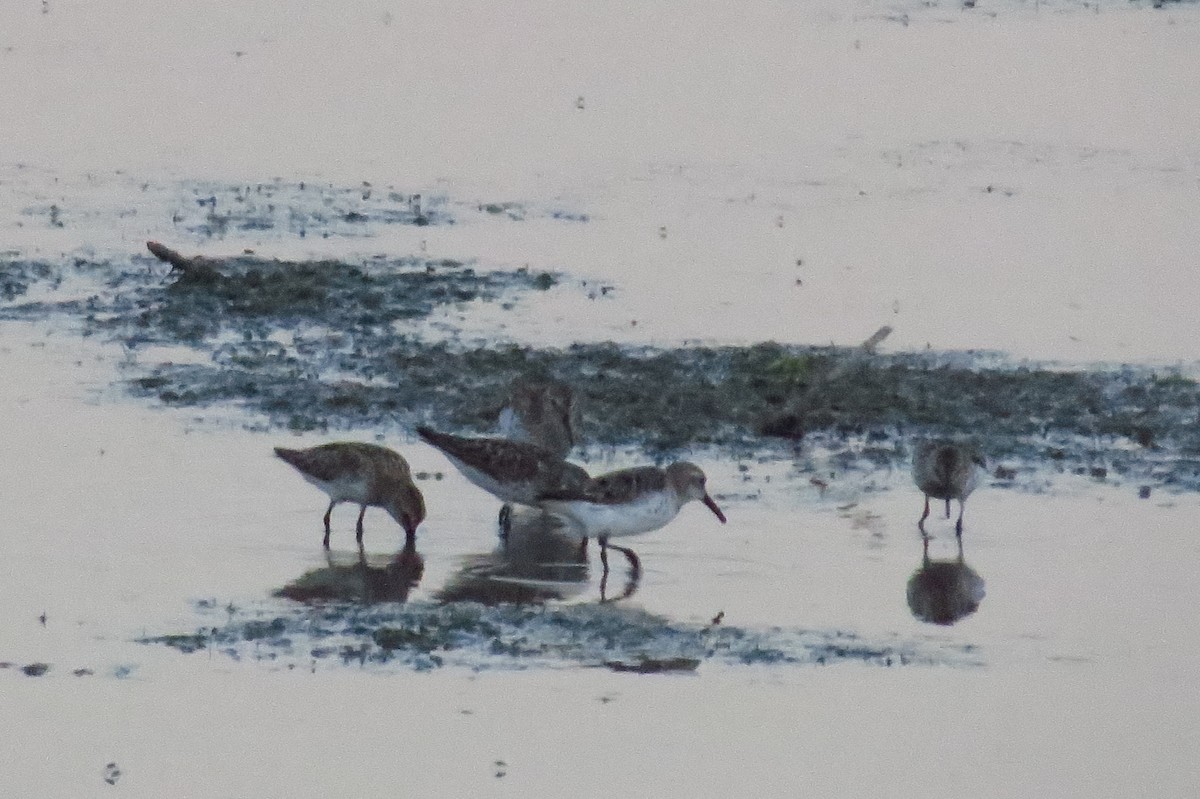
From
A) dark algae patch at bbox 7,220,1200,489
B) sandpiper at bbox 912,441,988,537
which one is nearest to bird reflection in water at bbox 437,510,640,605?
dark algae patch at bbox 7,220,1200,489

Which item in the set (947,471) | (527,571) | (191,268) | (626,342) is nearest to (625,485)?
(527,571)

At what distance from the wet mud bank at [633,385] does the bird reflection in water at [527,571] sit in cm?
136

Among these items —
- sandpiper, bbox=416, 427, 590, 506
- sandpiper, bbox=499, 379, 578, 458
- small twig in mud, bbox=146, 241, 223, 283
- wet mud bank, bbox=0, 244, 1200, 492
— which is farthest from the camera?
small twig in mud, bbox=146, 241, 223, 283

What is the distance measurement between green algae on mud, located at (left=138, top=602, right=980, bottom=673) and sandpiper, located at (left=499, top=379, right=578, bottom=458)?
116 inches

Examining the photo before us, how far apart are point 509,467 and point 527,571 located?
915 millimetres

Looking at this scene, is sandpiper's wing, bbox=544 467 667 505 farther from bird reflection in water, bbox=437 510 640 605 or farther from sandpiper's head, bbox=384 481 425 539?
sandpiper's head, bbox=384 481 425 539

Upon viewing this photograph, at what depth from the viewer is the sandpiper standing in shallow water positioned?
16.8m

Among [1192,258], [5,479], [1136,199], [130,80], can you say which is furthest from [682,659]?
[130,80]

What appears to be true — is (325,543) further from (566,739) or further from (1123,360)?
(1123,360)

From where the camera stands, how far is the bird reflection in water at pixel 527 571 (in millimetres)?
14500

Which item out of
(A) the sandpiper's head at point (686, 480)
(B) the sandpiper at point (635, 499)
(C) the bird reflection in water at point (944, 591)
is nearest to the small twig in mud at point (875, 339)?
(C) the bird reflection in water at point (944, 591)

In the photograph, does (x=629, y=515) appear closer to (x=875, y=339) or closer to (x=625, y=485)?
(x=625, y=485)

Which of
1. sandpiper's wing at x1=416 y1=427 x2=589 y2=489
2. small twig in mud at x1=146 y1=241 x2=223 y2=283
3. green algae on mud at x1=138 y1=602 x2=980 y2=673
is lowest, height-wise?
green algae on mud at x1=138 y1=602 x2=980 y2=673

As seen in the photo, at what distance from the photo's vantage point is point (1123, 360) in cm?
1939
